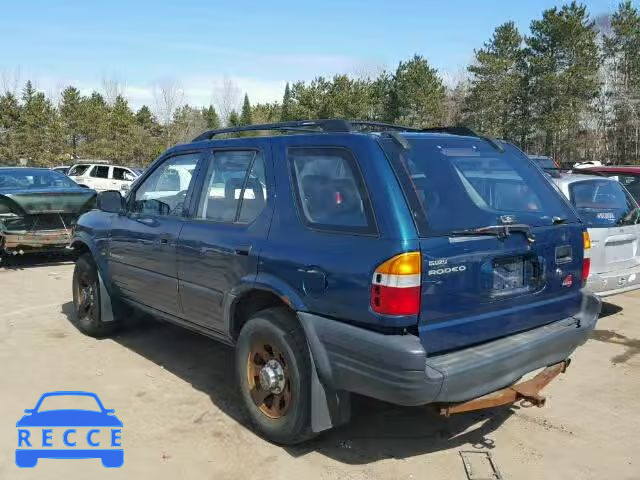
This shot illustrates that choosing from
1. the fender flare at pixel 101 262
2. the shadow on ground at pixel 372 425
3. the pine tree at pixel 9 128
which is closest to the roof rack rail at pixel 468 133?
the shadow on ground at pixel 372 425

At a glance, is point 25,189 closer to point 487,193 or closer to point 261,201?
point 261,201

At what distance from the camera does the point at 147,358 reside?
5496mm

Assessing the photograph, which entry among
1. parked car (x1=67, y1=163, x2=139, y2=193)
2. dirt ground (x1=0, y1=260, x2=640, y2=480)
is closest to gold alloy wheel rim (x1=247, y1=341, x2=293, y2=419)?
dirt ground (x1=0, y1=260, x2=640, y2=480)

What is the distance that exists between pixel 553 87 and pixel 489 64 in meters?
4.29

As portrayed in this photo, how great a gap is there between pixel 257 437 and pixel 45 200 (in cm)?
708

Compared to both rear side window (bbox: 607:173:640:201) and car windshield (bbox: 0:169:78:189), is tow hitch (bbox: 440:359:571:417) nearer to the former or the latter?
rear side window (bbox: 607:173:640:201)

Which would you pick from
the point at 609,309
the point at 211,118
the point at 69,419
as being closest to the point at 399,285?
the point at 69,419

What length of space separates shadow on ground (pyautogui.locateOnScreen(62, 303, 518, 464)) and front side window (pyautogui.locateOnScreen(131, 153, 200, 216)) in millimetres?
1371

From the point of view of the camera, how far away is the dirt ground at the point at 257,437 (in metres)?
3.56

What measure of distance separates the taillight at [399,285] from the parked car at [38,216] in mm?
7774

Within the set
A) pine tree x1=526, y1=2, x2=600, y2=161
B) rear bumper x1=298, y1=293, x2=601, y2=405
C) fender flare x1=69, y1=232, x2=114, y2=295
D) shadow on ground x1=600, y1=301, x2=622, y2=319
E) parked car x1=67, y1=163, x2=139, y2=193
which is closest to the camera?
rear bumper x1=298, y1=293, x2=601, y2=405

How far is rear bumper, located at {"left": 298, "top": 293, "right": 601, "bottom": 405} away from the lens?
3045 millimetres

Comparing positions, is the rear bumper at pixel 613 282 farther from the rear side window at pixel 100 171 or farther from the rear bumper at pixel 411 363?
the rear side window at pixel 100 171

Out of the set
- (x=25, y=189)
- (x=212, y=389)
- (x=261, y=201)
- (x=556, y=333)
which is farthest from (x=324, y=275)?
(x=25, y=189)
